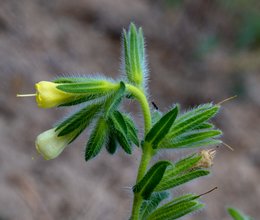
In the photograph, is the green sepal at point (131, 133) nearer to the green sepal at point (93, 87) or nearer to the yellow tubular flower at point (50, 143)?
the green sepal at point (93, 87)

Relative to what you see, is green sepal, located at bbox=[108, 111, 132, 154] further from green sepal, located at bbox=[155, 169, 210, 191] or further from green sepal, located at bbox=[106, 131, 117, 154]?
green sepal, located at bbox=[155, 169, 210, 191]

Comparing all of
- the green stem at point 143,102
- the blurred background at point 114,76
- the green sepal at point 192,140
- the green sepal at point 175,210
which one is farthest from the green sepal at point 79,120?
the blurred background at point 114,76

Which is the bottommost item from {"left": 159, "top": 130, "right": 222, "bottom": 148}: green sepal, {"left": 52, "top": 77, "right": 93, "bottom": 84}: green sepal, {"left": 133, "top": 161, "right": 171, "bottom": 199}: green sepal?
{"left": 133, "top": 161, "right": 171, "bottom": 199}: green sepal

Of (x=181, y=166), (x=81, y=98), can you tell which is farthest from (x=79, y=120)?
(x=181, y=166)

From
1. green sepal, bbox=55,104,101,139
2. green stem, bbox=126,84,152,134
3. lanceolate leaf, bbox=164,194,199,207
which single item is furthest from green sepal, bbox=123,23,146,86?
lanceolate leaf, bbox=164,194,199,207

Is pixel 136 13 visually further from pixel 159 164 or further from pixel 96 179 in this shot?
pixel 159 164

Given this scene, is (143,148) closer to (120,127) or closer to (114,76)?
(120,127)
